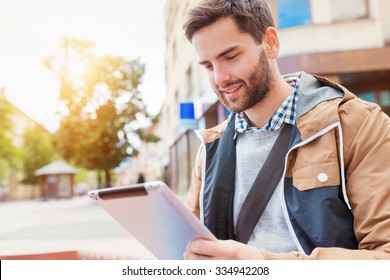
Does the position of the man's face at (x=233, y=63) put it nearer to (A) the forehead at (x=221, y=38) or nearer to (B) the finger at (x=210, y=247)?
(A) the forehead at (x=221, y=38)

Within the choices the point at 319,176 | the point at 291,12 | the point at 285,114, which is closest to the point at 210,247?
the point at 319,176

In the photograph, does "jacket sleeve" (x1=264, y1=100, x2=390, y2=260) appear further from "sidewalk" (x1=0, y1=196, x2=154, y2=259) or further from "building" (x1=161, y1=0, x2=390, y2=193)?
"building" (x1=161, y1=0, x2=390, y2=193)

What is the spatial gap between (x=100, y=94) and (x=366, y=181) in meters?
1.39

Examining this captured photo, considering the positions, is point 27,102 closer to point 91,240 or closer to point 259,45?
point 259,45

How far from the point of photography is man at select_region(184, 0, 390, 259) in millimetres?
739

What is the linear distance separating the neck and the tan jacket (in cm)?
13

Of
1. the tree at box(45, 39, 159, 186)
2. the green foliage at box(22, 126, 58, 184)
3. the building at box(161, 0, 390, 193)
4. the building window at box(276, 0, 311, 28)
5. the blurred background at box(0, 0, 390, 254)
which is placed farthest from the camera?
the building window at box(276, 0, 311, 28)

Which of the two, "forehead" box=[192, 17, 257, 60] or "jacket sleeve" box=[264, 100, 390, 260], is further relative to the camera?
"forehead" box=[192, 17, 257, 60]

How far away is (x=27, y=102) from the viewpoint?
166 centimetres

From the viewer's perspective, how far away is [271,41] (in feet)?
3.22

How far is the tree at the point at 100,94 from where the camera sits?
5.88 ft

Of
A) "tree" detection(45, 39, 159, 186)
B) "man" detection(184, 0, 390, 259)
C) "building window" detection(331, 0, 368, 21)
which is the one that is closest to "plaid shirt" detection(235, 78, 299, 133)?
"man" detection(184, 0, 390, 259)

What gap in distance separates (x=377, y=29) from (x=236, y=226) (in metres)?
1.82
